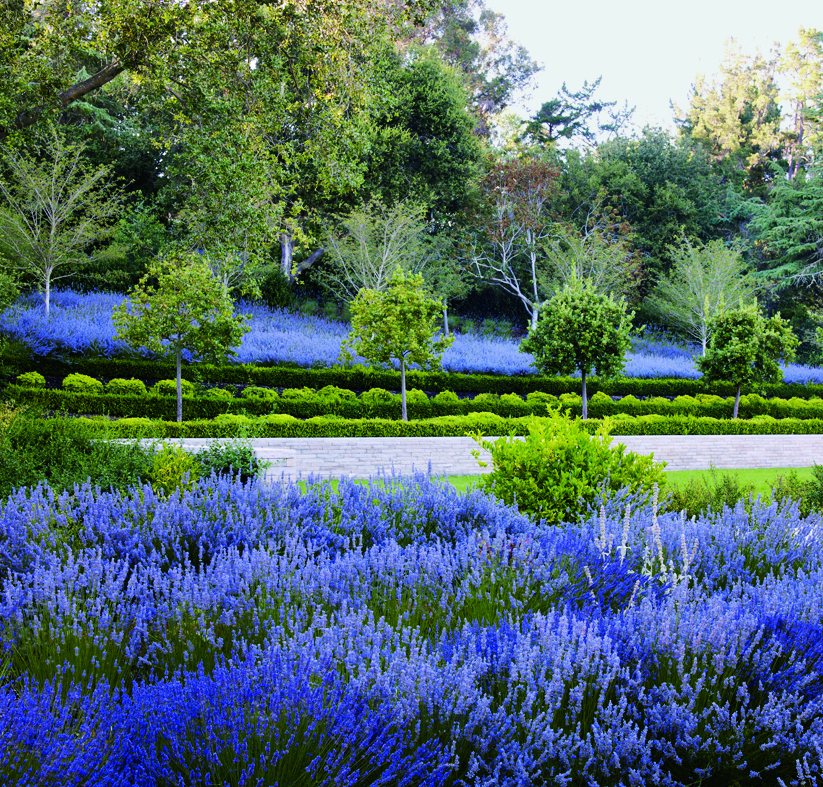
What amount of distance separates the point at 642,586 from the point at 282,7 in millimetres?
10811

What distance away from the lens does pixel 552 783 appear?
6.21 ft

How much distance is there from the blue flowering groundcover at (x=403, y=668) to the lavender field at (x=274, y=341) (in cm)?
1258

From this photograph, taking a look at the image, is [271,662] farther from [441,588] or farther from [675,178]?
[675,178]

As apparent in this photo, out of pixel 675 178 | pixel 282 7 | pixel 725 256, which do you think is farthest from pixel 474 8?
pixel 282 7

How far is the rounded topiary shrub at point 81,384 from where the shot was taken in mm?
12906

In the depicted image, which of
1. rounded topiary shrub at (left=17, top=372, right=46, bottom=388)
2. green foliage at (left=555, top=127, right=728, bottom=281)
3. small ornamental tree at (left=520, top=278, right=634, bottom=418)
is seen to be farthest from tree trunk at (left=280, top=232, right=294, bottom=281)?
green foliage at (left=555, top=127, right=728, bottom=281)

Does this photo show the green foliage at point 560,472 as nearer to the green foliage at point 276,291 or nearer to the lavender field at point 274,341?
the lavender field at point 274,341

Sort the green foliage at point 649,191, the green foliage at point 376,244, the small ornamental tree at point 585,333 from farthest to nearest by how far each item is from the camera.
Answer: the green foliage at point 649,191 < the green foliage at point 376,244 < the small ornamental tree at point 585,333

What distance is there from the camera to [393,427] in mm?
11531

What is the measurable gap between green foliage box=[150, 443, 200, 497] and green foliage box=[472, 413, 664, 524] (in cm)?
264

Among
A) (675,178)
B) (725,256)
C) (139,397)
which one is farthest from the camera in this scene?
(675,178)

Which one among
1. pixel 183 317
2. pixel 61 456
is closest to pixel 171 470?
pixel 61 456

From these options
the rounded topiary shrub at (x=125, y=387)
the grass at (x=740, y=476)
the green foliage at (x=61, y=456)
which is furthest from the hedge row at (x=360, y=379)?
the green foliage at (x=61, y=456)

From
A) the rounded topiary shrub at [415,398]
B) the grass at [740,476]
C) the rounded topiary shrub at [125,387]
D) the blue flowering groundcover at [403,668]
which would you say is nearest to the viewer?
the blue flowering groundcover at [403,668]
